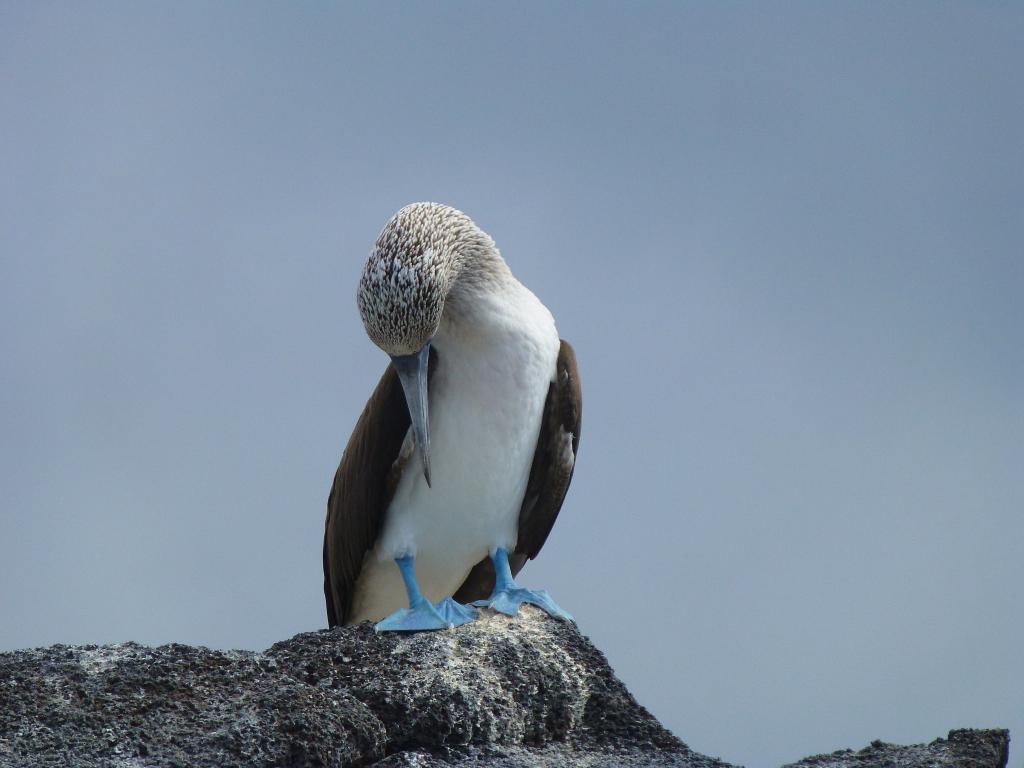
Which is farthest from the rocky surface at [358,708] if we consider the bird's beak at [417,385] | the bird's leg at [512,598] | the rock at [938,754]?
the bird's beak at [417,385]

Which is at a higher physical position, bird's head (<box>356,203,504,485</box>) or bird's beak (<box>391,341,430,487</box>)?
bird's head (<box>356,203,504,485</box>)

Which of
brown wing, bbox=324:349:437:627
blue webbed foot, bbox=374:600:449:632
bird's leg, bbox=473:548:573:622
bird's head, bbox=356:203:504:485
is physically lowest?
blue webbed foot, bbox=374:600:449:632

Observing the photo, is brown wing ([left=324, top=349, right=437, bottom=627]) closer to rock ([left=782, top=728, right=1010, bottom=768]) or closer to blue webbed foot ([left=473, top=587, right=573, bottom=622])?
blue webbed foot ([left=473, top=587, right=573, bottom=622])

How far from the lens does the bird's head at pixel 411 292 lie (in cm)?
623

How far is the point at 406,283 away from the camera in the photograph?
20.4ft

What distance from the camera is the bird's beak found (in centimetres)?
645

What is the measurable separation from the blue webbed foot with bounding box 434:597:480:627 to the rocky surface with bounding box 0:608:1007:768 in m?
0.13

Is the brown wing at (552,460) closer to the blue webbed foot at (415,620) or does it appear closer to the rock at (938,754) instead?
the blue webbed foot at (415,620)

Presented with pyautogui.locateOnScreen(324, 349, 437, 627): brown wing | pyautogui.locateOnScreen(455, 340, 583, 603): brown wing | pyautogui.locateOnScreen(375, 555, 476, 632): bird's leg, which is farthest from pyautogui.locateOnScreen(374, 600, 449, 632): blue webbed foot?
pyautogui.locateOnScreen(455, 340, 583, 603): brown wing

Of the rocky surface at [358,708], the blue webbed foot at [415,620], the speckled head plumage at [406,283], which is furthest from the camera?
the speckled head plumage at [406,283]

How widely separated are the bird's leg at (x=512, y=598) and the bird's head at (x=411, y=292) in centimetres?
70

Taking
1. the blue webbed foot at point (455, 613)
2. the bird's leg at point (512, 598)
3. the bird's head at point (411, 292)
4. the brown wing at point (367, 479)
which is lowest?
the blue webbed foot at point (455, 613)

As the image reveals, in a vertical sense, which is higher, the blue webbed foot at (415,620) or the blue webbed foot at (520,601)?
the blue webbed foot at (520,601)

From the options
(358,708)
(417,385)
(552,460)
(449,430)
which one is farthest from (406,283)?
(358,708)
